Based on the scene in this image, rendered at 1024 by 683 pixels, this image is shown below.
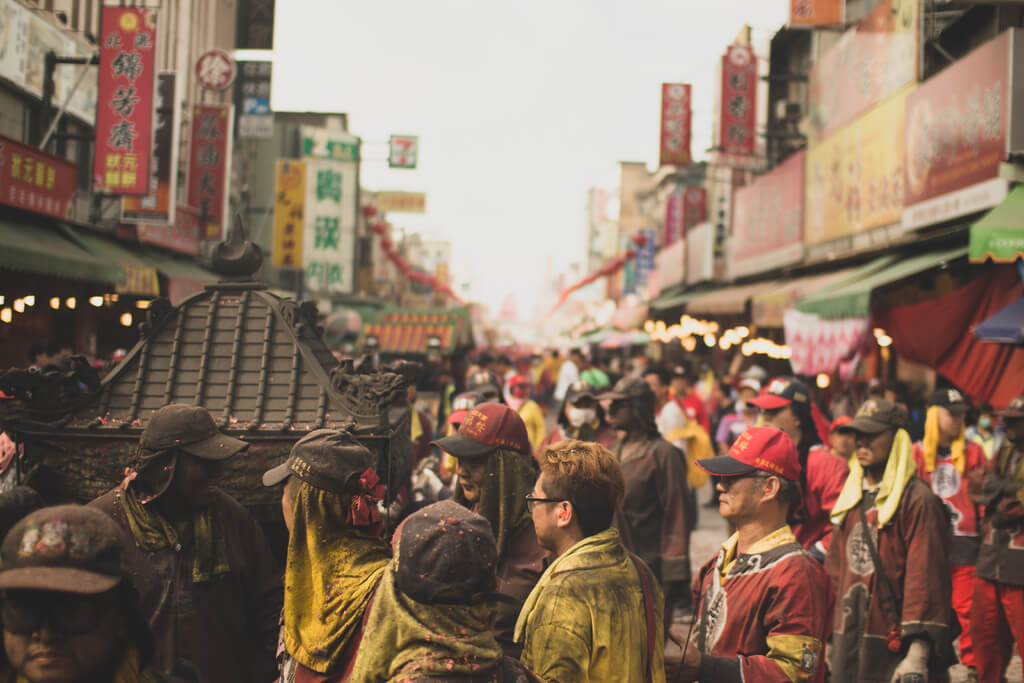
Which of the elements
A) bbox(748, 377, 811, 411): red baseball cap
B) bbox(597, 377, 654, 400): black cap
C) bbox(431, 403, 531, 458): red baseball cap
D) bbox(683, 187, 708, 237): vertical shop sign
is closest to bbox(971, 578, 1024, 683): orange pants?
bbox(748, 377, 811, 411): red baseball cap

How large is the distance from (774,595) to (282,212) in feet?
79.5

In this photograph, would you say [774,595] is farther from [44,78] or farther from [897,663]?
[44,78]

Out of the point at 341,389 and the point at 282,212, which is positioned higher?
the point at 282,212

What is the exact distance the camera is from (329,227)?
29.1 meters

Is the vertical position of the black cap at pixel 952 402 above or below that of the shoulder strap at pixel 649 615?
above

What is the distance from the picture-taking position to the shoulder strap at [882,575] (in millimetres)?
4928

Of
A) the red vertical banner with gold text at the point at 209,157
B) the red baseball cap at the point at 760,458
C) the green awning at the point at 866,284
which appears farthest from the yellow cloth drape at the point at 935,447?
the red vertical banner with gold text at the point at 209,157

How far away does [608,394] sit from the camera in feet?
22.1

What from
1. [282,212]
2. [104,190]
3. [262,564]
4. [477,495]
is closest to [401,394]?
[477,495]

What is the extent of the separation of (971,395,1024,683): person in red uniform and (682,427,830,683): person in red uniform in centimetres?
299

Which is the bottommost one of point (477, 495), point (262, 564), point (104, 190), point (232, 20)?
point (262, 564)

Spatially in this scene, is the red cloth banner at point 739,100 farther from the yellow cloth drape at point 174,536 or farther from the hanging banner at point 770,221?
the yellow cloth drape at point 174,536

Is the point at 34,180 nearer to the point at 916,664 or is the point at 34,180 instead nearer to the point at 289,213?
the point at 916,664

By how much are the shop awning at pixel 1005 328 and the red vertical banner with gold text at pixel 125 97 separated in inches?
474
